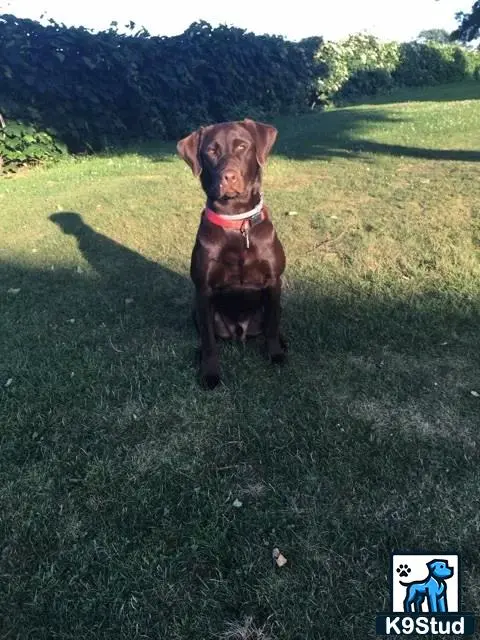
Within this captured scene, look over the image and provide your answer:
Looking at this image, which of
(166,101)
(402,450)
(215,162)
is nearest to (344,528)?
(402,450)

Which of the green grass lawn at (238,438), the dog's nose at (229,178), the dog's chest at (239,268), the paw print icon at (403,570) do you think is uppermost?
the dog's nose at (229,178)

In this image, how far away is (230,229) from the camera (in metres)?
3.17

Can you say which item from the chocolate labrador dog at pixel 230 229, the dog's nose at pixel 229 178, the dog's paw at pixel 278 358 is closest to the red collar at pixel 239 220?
the chocolate labrador dog at pixel 230 229

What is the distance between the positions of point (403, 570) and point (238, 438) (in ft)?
3.52

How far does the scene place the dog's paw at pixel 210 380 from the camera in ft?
10.9

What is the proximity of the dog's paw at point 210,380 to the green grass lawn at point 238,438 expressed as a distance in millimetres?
88

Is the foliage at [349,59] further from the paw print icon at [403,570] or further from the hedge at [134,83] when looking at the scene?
the paw print icon at [403,570]

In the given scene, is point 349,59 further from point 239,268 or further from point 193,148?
point 239,268

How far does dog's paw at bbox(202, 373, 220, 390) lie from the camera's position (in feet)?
10.9

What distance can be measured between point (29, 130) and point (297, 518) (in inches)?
404

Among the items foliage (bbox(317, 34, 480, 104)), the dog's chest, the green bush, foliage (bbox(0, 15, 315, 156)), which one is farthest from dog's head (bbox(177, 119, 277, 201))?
foliage (bbox(317, 34, 480, 104))

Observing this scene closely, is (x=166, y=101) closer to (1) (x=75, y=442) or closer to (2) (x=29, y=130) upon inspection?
(2) (x=29, y=130)

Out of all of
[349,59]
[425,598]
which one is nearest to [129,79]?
[425,598]

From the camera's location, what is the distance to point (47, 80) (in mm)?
10945
